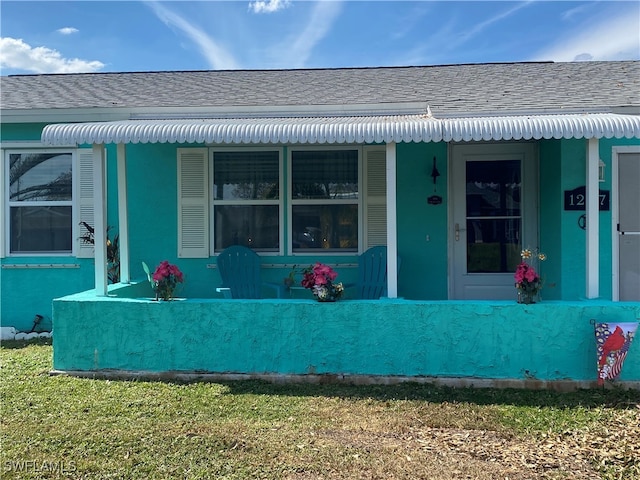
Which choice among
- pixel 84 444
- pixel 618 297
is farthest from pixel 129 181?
pixel 618 297

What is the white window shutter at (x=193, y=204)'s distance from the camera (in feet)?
21.7

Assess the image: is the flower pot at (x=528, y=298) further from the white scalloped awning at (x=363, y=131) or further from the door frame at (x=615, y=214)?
the door frame at (x=615, y=214)

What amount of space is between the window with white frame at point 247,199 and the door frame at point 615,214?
4037 mm

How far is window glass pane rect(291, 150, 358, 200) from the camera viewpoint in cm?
656

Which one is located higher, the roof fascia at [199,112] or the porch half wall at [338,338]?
the roof fascia at [199,112]

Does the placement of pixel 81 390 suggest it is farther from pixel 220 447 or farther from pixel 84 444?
pixel 220 447

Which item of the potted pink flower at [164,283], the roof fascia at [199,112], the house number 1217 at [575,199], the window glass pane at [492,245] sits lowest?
the potted pink flower at [164,283]

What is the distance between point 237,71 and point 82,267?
4.48m

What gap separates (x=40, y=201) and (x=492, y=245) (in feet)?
20.1

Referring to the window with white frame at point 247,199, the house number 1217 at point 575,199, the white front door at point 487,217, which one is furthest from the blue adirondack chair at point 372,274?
the house number 1217 at point 575,199

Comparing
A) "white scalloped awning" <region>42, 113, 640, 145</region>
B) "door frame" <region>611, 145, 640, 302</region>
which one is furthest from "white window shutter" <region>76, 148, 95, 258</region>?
"door frame" <region>611, 145, 640, 302</region>

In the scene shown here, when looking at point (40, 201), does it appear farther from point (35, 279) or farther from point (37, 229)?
point (35, 279)

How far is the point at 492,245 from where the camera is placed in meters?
6.64

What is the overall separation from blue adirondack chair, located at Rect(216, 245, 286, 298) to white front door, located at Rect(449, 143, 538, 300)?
2413 mm
